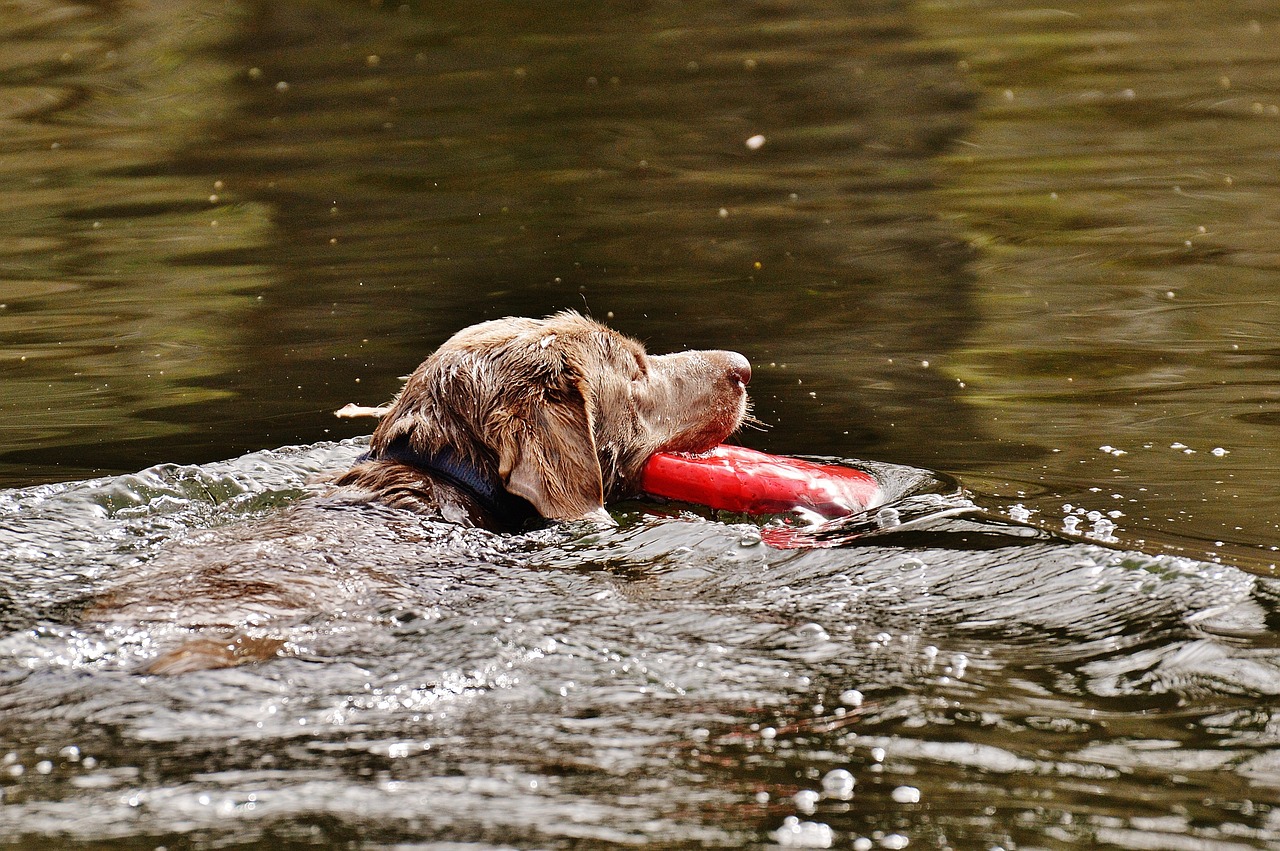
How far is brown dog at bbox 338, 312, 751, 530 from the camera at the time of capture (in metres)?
5.76

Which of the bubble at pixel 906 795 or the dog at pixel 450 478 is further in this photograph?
the dog at pixel 450 478

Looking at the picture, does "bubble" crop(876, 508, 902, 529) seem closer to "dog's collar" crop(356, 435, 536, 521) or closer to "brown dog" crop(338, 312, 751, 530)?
"brown dog" crop(338, 312, 751, 530)

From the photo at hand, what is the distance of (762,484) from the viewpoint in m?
6.16

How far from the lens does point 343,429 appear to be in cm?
818

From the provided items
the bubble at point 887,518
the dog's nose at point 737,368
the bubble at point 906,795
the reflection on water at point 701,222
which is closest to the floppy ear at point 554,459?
the dog's nose at point 737,368

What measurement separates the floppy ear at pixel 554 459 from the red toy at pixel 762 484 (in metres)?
0.55

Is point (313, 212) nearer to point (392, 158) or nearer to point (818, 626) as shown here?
point (392, 158)

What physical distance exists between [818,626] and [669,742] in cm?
91

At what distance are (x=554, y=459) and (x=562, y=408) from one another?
0.25 meters

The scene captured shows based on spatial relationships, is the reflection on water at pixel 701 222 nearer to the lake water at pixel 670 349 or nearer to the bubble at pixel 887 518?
the lake water at pixel 670 349

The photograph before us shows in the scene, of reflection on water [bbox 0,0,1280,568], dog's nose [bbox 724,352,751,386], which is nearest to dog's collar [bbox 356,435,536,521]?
dog's nose [bbox 724,352,751,386]

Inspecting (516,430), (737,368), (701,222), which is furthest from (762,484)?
(701,222)

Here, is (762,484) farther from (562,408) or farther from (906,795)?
(906,795)

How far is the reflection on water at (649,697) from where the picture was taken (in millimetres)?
3406
